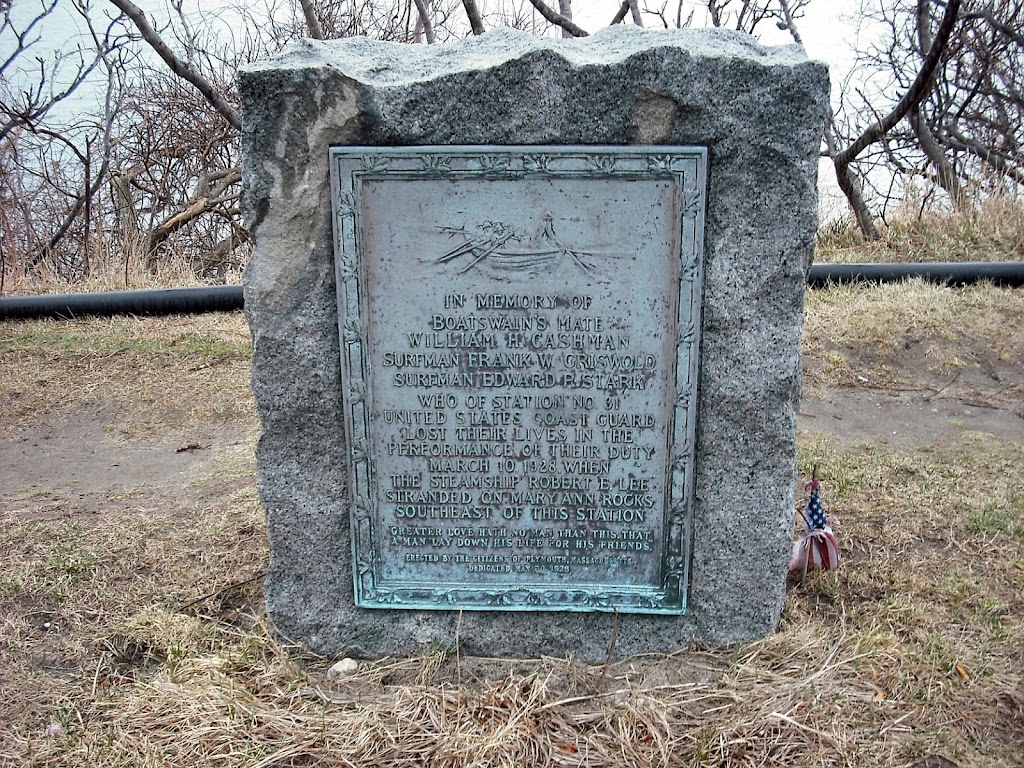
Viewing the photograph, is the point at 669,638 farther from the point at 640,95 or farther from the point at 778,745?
the point at 640,95

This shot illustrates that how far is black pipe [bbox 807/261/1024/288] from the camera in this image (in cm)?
566

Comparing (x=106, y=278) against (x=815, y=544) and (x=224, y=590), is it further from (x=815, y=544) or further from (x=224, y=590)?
(x=815, y=544)

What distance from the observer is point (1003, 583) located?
275 centimetres

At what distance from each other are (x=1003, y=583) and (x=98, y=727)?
2668 mm

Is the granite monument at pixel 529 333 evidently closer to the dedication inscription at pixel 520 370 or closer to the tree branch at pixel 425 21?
the dedication inscription at pixel 520 370

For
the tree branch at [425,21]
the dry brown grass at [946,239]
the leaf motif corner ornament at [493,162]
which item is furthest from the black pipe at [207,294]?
the leaf motif corner ornament at [493,162]

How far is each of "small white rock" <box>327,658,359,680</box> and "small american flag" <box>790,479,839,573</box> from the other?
139 centimetres

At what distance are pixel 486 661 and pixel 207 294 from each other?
409 centimetres

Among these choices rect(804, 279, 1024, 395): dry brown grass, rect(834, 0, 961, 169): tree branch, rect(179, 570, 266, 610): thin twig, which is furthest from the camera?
rect(834, 0, 961, 169): tree branch

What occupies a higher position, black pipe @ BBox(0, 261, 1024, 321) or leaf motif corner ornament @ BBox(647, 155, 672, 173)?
leaf motif corner ornament @ BBox(647, 155, 672, 173)

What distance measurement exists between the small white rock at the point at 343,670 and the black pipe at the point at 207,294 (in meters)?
3.79

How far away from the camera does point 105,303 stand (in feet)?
18.5

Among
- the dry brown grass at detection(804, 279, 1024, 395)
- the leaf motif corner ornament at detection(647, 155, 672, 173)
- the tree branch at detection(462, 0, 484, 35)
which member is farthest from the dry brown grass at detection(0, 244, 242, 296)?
the leaf motif corner ornament at detection(647, 155, 672, 173)

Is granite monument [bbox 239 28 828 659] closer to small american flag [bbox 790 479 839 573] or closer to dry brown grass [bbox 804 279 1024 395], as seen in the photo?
small american flag [bbox 790 479 839 573]
